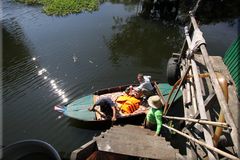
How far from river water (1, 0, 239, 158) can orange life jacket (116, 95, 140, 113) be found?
1558 millimetres

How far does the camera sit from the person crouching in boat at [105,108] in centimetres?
966

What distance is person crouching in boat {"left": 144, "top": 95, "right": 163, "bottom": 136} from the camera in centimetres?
714

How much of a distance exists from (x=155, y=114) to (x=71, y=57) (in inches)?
375

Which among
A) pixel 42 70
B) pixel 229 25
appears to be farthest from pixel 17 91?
pixel 229 25

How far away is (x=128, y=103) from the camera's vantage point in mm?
10367

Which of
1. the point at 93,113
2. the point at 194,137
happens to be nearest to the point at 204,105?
the point at 194,137

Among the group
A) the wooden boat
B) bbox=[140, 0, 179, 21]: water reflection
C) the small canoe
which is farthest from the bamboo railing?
bbox=[140, 0, 179, 21]: water reflection

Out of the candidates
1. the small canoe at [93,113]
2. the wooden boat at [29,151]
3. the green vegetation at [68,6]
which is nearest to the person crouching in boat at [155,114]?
the small canoe at [93,113]

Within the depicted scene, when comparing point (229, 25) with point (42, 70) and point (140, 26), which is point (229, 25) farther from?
point (42, 70)

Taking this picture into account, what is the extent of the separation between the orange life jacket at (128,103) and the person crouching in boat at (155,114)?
6.77ft

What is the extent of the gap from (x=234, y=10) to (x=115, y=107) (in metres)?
13.7

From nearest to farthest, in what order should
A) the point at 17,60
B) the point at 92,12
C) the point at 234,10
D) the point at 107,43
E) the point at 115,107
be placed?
the point at 115,107, the point at 17,60, the point at 107,43, the point at 234,10, the point at 92,12

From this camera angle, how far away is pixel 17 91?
13289mm

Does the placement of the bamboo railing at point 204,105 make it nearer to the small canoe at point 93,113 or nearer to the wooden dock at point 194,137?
the wooden dock at point 194,137
